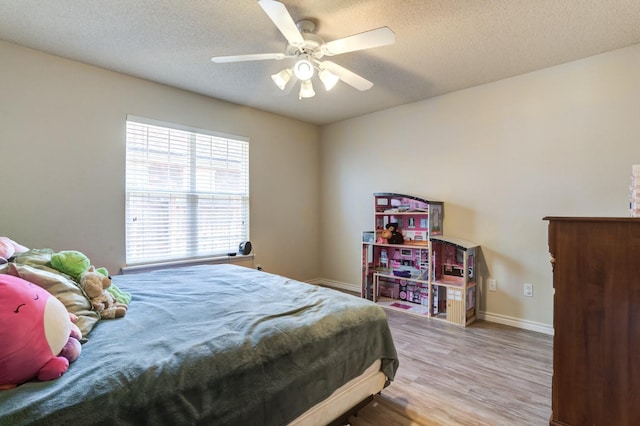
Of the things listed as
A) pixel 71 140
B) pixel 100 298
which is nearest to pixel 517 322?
pixel 100 298

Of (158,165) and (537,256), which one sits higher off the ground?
(158,165)

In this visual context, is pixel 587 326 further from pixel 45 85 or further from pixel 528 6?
pixel 45 85

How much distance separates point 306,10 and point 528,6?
1.46m

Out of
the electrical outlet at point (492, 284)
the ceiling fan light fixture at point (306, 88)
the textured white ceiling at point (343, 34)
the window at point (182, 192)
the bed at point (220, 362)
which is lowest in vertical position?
the electrical outlet at point (492, 284)

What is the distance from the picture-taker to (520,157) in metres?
3.12

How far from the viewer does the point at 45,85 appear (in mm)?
2668

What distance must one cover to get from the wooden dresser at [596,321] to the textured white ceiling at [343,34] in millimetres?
1571

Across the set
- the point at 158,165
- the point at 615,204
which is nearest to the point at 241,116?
the point at 158,165

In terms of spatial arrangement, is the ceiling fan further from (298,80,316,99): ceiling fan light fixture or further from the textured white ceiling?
the textured white ceiling

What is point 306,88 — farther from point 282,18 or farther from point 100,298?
point 100,298

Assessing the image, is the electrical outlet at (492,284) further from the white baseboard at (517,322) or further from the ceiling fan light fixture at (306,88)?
the ceiling fan light fixture at (306,88)

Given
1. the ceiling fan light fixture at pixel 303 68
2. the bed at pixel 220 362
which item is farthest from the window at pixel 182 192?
the ceiling fan light fixture at pixel 303 68

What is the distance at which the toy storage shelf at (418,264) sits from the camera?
3.25 m

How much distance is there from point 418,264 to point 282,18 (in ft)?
9.96
